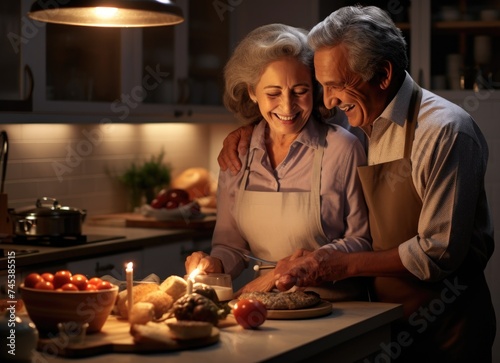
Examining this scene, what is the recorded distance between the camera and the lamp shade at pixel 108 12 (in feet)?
8.35

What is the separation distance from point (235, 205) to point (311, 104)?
0.40 meters

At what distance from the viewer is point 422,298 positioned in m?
2.54

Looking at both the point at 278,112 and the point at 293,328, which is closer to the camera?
the point at 293,328

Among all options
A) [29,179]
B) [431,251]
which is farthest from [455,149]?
[29,179]

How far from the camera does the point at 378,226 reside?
255cm

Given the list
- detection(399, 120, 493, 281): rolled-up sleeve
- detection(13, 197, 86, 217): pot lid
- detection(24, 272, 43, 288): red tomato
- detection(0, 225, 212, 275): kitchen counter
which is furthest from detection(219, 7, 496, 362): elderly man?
detection(13, 197, 86, 217): pot lid

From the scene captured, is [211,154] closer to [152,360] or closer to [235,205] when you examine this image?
[235,205]

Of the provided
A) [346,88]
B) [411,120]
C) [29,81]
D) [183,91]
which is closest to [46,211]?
[29,81]

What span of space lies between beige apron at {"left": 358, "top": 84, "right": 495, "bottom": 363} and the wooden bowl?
0.88 metres

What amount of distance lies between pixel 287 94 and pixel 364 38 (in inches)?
13.9

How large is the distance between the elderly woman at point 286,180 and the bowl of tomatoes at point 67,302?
1.92 feet

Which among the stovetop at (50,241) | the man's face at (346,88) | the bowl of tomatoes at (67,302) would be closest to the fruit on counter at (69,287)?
the bowl of tomatoes at (67,302)

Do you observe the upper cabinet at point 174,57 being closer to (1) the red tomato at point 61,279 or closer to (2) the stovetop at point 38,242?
(2) the stovetop at point 38,242

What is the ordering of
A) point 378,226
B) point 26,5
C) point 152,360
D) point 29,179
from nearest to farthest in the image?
point 152,360
point 378,226
point 26,5
point 29,179
